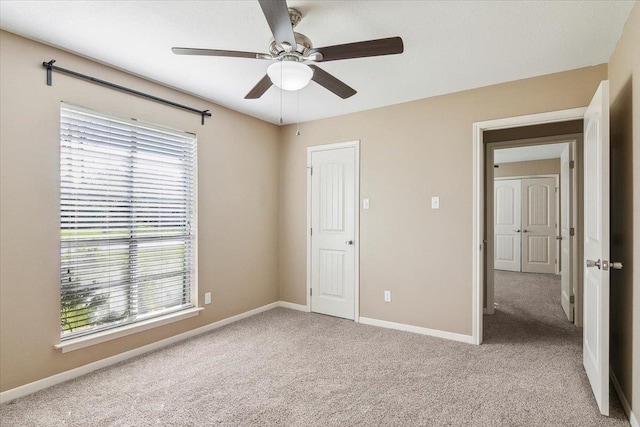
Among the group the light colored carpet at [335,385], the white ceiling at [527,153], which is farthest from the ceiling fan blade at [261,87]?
the white ceiling at [527,153]

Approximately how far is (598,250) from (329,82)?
6.63 feet

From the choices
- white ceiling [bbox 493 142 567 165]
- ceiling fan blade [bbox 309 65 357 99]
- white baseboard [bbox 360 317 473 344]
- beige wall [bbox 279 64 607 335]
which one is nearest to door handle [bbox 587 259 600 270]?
beige wall [bbox 279 64 607 335]

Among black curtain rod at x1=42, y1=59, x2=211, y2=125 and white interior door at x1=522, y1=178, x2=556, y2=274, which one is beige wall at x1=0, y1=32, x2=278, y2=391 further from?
white interior door at x1=522, y1=178, x2=556, y2=274

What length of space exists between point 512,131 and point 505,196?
12.9 ft

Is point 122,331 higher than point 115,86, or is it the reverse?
point 115,86

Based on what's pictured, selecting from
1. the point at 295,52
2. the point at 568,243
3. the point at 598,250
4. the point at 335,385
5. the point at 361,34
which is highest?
the point at 361,34

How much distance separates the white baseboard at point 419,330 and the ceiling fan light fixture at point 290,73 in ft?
8.87

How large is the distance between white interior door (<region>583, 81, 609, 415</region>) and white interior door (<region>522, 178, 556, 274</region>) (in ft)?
17.8

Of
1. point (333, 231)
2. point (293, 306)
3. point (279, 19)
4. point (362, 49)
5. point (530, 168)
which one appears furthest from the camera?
point (530, 168)

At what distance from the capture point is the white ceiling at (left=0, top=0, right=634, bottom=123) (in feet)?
6.43

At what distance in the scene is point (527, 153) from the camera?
21.5ft

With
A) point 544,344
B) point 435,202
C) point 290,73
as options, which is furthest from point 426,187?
point 290,73

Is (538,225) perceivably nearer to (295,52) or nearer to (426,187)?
(426,187)

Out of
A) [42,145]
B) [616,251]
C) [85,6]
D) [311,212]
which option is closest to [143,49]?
[85,6]
